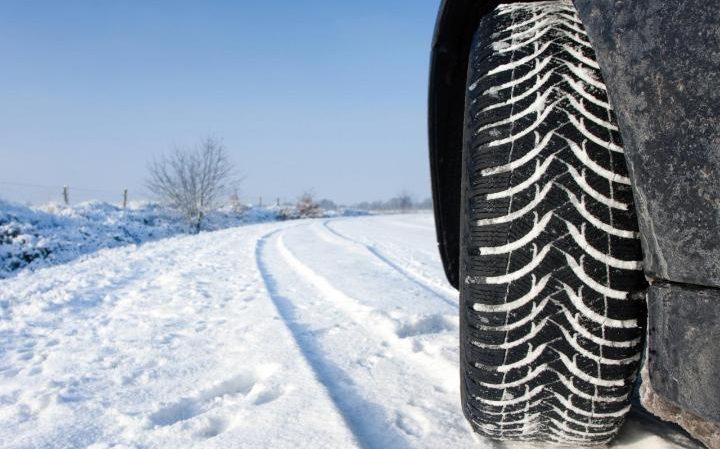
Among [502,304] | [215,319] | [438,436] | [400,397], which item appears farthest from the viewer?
[215,319]

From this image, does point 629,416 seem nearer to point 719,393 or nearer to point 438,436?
point 438,436

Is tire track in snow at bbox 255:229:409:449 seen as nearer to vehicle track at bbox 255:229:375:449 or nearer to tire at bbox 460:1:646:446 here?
vehicle track at bbox 255:229:375:449

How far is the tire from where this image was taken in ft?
2.85

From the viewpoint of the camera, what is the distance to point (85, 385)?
1.58 meters

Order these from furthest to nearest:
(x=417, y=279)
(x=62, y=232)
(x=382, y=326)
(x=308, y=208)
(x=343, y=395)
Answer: (x=308, y=208) < (x=62, y=232) < (x=417, y=279) < (x=382, y=326) < (x=343, y=395)

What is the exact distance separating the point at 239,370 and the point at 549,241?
1235 mm

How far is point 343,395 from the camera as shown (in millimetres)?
1421

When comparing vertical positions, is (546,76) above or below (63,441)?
above

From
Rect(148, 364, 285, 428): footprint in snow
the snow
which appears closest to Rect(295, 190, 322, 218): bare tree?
the snow

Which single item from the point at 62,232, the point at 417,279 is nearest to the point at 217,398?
the point at 417,279

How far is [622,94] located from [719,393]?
1.52ft

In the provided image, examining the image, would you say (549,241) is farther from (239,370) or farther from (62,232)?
(62,232)

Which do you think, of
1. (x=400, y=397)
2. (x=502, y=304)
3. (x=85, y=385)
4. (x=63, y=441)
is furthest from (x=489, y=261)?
(x=85, y=385)

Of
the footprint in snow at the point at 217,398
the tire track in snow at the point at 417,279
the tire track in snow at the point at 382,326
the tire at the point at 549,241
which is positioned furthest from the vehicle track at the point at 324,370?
the tire track in snow at the point at 417,279
